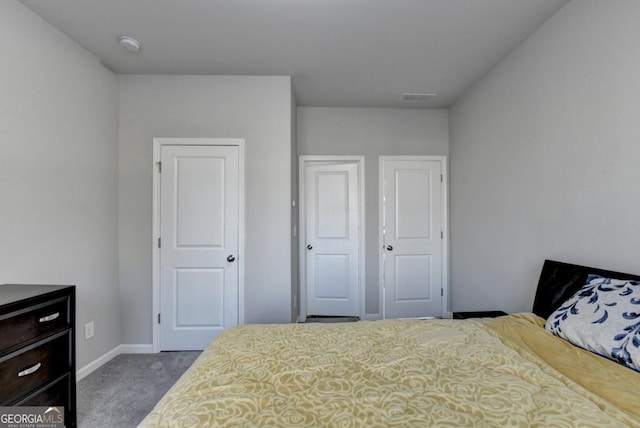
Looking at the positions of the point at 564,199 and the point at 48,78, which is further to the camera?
the point at 48,78

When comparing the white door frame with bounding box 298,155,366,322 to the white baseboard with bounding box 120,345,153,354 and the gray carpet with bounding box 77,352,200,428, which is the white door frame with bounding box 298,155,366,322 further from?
the white baseboard with bounding box 120,345,153,354

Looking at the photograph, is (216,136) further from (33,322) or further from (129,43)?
(33,322)

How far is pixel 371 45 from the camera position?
2273 mm

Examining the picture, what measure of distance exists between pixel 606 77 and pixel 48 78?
359cm

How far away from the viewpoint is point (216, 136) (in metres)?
2.73

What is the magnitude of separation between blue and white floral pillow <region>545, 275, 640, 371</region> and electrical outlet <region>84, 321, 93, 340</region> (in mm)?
3275

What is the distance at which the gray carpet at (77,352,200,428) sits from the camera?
5.90 ft

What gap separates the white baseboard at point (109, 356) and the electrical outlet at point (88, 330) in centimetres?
22

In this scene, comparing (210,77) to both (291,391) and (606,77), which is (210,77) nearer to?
(291,391)

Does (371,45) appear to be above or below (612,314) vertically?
above

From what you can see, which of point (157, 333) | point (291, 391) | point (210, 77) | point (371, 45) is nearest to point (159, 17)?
point (210, 77)

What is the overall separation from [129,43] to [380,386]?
2.88m

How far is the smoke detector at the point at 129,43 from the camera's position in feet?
7.15

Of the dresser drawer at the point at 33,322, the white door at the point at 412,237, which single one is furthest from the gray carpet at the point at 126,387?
the white door at the point at 412,237
